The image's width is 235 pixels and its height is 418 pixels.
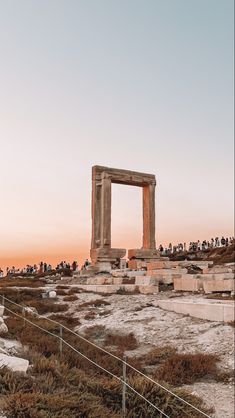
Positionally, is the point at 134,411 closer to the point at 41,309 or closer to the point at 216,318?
the point at 216,318

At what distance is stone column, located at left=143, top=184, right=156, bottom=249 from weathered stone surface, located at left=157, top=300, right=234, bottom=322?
Result: 20232 millimetres

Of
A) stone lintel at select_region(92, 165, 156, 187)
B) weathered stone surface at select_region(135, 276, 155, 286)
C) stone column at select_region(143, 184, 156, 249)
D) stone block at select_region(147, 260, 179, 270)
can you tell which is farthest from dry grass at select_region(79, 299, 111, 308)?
stone column at select_region(143, 184, 156, 249)

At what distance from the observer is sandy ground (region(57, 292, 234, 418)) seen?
8.33m

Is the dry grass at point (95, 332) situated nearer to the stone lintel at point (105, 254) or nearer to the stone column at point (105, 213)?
the stone lintel at point (105, 254)

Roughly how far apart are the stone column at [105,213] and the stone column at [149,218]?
4.09m

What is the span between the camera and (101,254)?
3194 cm

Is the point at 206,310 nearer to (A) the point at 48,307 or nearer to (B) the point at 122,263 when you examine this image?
(A) the point at 48,307

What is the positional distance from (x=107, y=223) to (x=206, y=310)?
785 inches

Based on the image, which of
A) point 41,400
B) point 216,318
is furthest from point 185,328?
point 41,400

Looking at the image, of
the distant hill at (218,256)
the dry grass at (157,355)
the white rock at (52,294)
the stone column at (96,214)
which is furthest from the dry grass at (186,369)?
the distant hill at (218,256)

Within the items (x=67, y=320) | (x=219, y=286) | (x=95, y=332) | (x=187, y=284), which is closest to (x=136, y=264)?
(x=187, y=284)

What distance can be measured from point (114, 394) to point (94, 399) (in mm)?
614

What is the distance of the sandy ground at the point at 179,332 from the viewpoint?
8328mm

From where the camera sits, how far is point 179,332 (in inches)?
485
